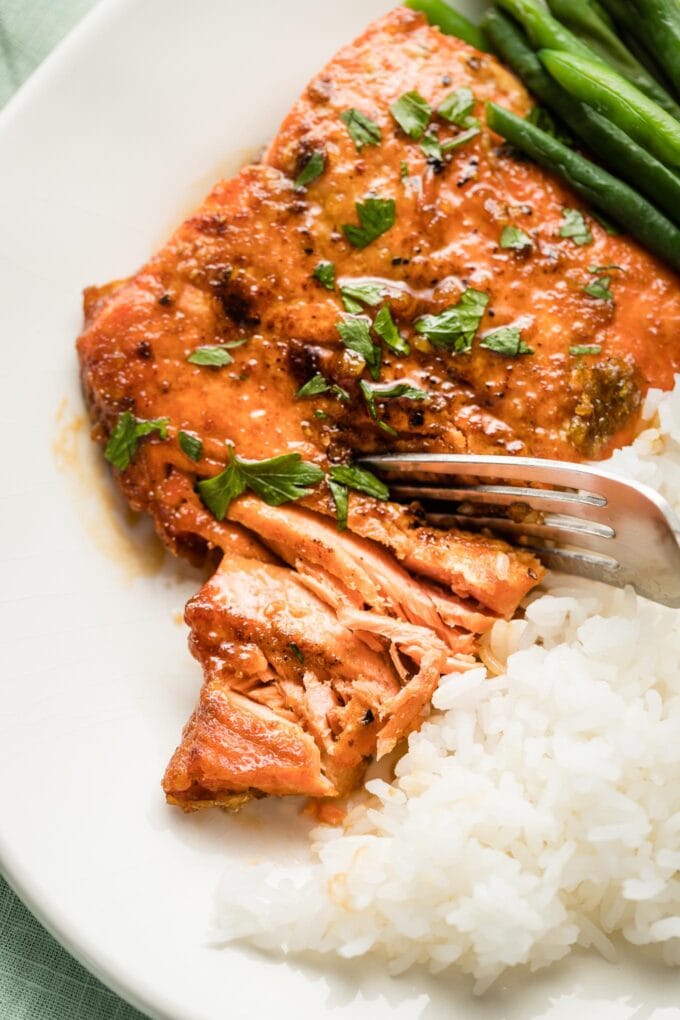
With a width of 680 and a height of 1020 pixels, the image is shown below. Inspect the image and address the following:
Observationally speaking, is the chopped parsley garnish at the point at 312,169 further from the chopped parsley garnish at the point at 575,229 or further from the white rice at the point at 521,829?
the white rice at the point at 521,829

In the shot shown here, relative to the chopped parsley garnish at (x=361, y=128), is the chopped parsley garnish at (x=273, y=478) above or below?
below

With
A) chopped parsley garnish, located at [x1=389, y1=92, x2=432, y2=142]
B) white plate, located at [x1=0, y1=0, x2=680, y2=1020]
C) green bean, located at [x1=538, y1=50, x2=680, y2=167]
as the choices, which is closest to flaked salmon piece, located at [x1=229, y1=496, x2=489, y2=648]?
white plate, located at [x1=0, y1=0, x2=680, y2=1020]

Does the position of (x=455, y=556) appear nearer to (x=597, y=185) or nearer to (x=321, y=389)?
(x=321, y=389)

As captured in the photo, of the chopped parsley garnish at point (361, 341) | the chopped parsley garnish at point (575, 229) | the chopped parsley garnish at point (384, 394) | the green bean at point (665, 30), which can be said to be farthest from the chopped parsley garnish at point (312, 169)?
the green bean at point (665, 30)

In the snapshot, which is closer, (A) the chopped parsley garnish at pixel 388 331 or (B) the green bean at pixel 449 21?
(A) the chopped parsley garnish at pixel 388 331

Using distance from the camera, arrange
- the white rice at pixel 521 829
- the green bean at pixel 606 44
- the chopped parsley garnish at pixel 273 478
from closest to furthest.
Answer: the white rice at pixel 521 829, the chopped parsley garnish at pixel 273 478, the green bean at pixel 606 44

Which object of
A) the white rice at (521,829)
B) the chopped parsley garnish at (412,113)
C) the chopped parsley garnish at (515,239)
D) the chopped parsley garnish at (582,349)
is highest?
the chopped parsley garnish at (412,113)

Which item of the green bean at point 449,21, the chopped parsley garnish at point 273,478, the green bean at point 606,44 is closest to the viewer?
the chopped parsley garnish at point 273,478

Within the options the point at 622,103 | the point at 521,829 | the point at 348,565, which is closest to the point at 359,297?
the point at 348,565
